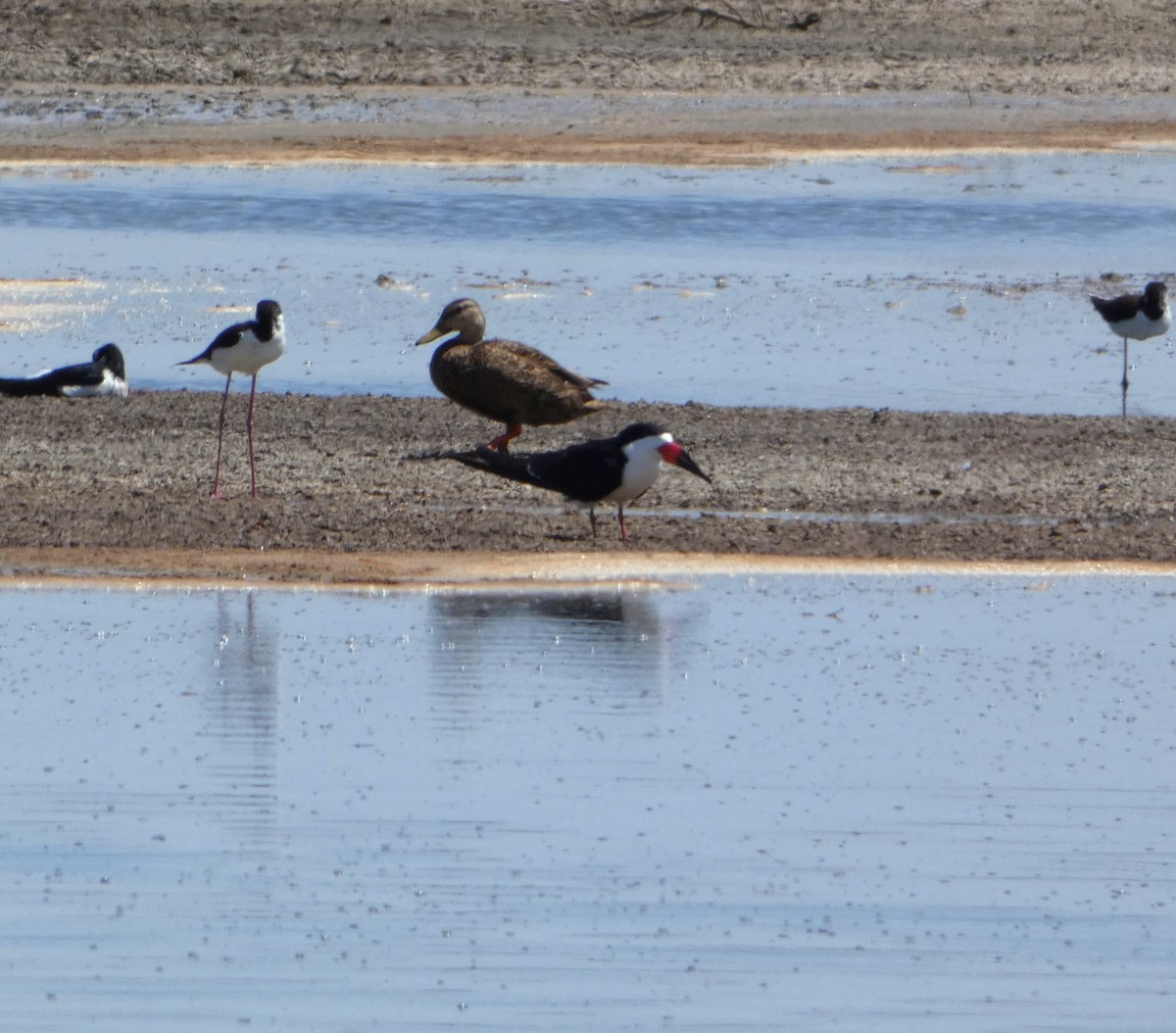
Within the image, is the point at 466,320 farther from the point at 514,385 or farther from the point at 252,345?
the point at 252,345

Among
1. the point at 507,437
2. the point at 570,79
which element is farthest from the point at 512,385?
the point at 570,79

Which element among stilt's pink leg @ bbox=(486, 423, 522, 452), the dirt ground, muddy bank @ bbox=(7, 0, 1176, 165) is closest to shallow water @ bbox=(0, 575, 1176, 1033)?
the dirt ground

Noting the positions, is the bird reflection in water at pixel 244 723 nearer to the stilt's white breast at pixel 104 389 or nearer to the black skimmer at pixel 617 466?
the black skimmer at pixel 617 466

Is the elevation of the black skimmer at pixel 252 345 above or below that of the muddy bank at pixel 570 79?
below

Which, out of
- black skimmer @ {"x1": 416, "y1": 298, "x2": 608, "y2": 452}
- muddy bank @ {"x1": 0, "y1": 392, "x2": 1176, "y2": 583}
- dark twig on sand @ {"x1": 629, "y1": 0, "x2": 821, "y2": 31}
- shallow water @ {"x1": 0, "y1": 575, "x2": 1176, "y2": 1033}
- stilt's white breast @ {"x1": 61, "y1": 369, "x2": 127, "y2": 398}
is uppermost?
dark twig on sand @ {"x1": 629, "y1": 0, "x2": 821, "y2": 31}

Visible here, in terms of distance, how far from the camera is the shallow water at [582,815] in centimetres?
602

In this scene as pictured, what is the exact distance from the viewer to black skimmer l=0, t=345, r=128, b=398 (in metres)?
15.0

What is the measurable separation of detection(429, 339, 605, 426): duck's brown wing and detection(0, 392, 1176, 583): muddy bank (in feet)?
1.29

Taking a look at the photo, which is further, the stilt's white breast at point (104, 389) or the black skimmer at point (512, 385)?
the stilt's white breast at point (104, 389)

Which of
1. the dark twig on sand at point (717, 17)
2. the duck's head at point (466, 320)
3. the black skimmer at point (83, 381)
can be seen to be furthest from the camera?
the dark twig on sand at point (717, 17)

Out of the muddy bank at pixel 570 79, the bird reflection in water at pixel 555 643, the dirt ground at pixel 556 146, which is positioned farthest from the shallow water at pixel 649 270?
the bird reflection in water at pixel 555 643

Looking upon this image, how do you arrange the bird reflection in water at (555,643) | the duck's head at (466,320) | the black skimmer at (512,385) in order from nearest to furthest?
the bird reflection in water at (555,643) → the black skimmer at (512,385) → the duck's head at (466,320)

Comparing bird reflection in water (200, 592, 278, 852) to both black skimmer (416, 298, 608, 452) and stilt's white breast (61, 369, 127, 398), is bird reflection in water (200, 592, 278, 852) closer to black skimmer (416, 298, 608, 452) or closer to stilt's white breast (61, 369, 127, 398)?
black skimmer (416, 298, 608, 452)

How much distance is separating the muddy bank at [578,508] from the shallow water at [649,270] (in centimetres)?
101
